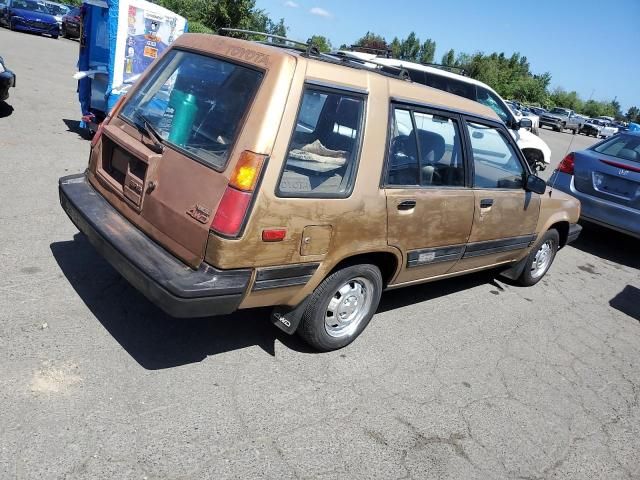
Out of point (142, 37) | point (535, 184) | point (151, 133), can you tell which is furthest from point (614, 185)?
point (142, 37)

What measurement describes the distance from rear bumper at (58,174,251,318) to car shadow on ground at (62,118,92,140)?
5476mm

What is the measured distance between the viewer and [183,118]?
3.26 meters

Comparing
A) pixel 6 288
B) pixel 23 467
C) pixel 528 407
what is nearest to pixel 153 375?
pixel 23 467

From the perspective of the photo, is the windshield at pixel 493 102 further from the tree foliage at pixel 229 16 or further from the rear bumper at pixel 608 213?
the tree foliage at pixel 229 16

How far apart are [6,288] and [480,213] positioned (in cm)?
355

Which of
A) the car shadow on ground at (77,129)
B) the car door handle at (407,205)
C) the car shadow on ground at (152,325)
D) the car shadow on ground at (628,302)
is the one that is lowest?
the car shadow on ground at (77,129)

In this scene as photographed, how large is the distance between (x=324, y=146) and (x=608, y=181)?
5.53 m

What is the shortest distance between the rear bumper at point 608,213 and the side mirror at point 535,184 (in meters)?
2.96

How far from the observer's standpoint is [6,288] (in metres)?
3.65

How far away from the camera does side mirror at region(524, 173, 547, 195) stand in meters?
4.71

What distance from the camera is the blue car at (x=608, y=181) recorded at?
694cm

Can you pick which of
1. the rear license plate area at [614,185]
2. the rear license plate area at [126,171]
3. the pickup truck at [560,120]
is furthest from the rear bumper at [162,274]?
the pickup truck at [560,120]

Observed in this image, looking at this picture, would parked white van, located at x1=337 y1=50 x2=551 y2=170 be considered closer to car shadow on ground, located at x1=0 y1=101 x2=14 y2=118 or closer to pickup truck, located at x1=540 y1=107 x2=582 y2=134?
car shadow on ground, located at x1=0 y1=101 x2=14 y2=118

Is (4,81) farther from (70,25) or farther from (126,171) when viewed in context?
(70,25)
